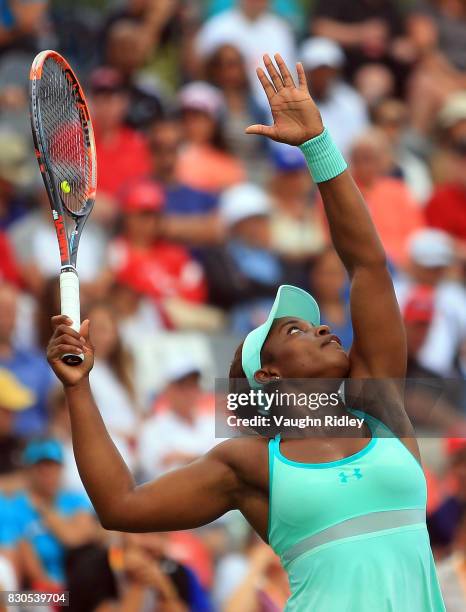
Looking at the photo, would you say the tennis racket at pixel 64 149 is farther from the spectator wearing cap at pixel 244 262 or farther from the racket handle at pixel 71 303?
the spectator wearing cap at pixel 244 262

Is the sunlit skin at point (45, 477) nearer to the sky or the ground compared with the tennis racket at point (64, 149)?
nearer to the ground

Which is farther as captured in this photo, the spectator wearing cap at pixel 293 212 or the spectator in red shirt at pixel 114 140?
the spectator in red shirt at pixel 114 140

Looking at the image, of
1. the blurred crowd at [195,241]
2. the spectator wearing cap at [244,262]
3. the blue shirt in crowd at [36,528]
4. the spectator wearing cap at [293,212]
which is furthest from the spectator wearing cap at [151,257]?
the blue shirt in crowd at [36,528]

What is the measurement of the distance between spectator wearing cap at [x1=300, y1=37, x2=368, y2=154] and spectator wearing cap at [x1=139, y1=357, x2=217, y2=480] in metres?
3.09

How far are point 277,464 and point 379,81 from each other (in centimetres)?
737

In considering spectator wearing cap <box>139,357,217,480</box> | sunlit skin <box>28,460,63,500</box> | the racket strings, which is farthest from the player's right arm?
spectator wearing cap <box>139,357,217,480</box>

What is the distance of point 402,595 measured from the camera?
342 cm

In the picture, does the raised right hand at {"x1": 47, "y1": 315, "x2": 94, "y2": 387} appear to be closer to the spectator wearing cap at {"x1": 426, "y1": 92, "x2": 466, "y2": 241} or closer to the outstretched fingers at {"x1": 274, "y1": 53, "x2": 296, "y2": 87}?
the outstretched fingers at {"x1": 274, "y1": 53, "x2": 296, "y2": 87}

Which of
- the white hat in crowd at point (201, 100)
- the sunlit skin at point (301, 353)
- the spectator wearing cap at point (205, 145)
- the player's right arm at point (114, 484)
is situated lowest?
the player's right arm at point (114, 484)

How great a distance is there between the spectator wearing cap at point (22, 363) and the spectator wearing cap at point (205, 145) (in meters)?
2.26

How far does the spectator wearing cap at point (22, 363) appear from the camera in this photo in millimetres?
7000

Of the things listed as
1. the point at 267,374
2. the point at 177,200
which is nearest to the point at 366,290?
the point at 267,374

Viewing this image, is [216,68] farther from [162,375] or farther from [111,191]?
[162,375]

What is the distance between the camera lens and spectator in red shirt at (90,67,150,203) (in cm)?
875
